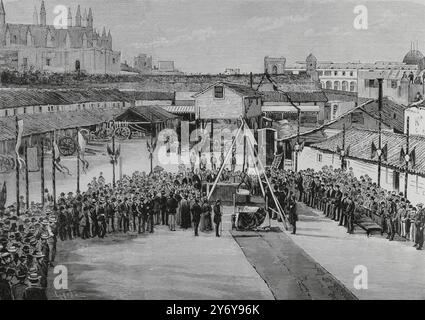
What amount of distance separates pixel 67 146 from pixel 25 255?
1.91 metres

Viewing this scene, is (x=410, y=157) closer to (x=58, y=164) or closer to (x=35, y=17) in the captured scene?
(x=58, y=164)

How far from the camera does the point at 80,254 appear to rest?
265 inches

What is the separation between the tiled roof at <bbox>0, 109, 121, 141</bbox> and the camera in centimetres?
713

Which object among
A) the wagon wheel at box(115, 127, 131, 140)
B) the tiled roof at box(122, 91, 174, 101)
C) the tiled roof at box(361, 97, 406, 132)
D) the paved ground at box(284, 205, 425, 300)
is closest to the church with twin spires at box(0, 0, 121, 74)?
the tiled roof at box(122, 91, 174, 101)

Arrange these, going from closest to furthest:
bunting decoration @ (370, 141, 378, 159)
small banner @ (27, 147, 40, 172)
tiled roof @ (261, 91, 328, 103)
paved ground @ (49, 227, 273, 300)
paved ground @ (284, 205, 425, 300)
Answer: paved ground @ (49, 227, 273, 300), paved ground @ (284, 205, 425, 300), small banner @ (27, 147, 40, 172), tiled roof @ (261, 91, 328, 103), bunting decoration @ (370, 141, 378, 159)

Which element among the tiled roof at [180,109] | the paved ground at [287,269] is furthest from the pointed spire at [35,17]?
the paved ground at [287,269]

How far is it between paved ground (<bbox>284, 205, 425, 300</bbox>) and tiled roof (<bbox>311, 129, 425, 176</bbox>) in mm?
1101

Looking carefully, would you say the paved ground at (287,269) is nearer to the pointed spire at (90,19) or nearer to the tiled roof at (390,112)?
the tiled roof at (390,112)

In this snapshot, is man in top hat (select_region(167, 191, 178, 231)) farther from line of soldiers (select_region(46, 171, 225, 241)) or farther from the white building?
the white building

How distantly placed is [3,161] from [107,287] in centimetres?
193

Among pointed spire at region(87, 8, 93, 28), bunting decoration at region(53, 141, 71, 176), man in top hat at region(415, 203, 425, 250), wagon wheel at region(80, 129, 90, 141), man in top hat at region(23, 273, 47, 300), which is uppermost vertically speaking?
pointed spire at region(87, 8, 93, 28)

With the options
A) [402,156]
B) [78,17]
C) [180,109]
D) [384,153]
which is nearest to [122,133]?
[180,109]

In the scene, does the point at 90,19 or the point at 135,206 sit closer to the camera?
the point at 90,19

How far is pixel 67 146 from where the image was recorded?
24.3 ft
